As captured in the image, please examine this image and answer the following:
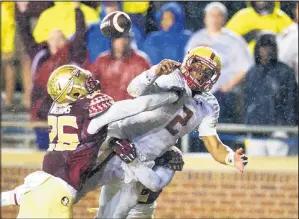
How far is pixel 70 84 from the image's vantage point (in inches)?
159

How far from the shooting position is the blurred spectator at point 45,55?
14.4 ft

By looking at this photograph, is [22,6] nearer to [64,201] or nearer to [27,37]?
[27,37]

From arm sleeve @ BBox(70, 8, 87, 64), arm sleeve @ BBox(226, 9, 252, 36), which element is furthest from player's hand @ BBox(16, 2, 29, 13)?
arm sleeve @ BBox(226, 9, 252, 36)

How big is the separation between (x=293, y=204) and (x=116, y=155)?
55.1 inches

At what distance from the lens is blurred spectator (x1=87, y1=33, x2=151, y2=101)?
13.9ft

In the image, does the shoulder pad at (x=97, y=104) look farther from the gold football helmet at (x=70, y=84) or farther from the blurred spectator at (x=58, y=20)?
the blurred spectator at (x=58, y=20)

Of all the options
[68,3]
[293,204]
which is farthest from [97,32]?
[293,204]

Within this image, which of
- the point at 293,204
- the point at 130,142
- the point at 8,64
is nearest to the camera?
the point at 130,142

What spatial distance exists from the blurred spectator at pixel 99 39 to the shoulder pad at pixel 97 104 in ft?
1.07

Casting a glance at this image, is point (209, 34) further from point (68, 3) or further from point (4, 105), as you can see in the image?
point (4, 105)

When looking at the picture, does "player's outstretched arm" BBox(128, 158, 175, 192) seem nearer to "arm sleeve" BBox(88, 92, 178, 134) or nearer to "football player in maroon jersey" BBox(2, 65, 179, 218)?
"football player in maroon jersey" BBox(2, 65, 179, 218)

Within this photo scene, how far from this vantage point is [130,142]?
406cm

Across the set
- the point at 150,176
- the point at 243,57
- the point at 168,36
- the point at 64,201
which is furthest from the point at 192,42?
the point at 64,201

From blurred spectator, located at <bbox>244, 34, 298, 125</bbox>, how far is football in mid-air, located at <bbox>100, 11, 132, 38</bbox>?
2.14ft
